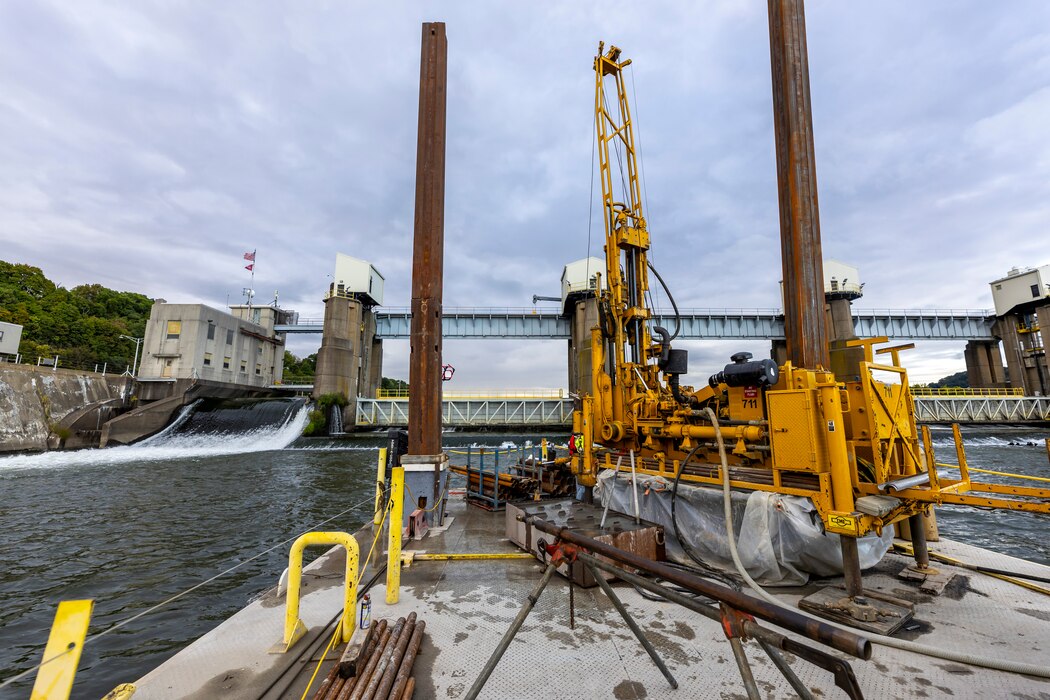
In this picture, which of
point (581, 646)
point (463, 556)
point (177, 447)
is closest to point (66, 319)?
point (177, 447)

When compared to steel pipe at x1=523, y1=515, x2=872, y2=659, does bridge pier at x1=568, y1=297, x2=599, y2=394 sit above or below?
above

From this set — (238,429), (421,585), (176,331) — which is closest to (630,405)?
(421,585)

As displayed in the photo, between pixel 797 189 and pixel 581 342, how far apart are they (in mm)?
34793

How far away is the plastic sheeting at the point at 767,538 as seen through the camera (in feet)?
17.9

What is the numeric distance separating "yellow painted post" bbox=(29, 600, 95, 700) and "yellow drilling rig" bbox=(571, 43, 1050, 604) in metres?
6.05

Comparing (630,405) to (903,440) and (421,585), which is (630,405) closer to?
(903,440)

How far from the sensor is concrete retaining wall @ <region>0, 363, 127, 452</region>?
24.0m

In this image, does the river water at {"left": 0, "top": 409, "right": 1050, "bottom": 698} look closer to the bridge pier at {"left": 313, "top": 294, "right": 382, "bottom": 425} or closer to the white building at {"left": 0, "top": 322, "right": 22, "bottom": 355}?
the white building at {"left": 0, "top": 322, "right": 22, "bottom": 355}

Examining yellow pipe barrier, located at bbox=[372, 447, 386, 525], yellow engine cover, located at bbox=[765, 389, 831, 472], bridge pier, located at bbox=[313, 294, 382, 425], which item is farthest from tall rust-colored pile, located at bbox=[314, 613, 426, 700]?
bridge pier, located at bbox=[313, 294, 382, 425]

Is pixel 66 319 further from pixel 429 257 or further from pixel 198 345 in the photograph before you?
pixel 429 257

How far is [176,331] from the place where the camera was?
44.1 metres

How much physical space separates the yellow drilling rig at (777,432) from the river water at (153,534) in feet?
20.6

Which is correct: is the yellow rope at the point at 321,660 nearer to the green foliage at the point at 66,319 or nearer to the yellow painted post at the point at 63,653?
the yellow painted post at the point at 63,653

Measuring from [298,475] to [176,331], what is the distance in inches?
1434
